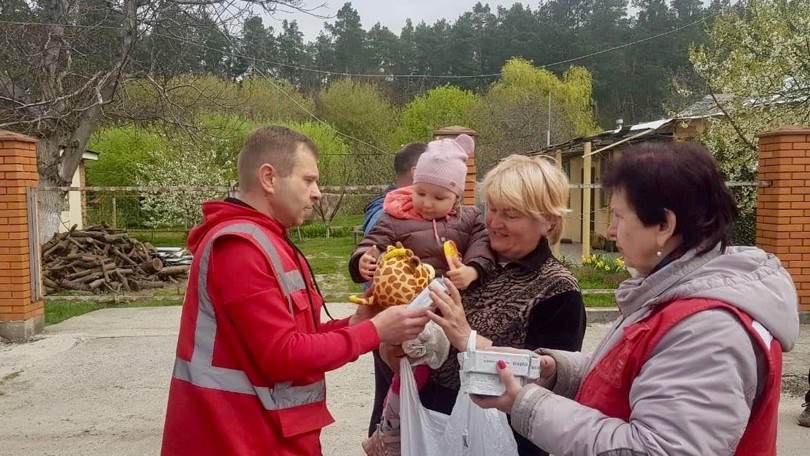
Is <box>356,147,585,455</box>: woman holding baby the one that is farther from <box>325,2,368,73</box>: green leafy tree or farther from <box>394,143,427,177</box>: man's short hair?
<box>325,2,368,73</box>: green leafy tree

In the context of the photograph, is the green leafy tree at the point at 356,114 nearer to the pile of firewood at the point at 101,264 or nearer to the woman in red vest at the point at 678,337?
the pile of firewood at the point at 101,264

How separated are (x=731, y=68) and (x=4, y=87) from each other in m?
15.8

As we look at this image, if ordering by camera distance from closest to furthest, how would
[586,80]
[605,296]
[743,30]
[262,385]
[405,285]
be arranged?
[262,385], [405,285], [605,296], [743,30], [586,80]

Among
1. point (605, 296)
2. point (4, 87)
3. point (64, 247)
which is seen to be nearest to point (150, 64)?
point (4, 87)

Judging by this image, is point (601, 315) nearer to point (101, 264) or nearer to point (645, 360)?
point (645, 360)

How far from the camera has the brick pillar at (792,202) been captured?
24.7 feet

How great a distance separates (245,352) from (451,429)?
0.73m

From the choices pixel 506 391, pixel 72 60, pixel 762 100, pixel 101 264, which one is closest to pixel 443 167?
pixel 506 391

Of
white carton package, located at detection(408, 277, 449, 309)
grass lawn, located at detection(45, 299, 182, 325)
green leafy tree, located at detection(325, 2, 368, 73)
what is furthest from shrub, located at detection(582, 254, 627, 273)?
green leafy tree, located at detection(325, 2, 368, 73)

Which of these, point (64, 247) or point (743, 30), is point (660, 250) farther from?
point (743, 30)

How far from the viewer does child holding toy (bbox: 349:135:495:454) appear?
2.39m

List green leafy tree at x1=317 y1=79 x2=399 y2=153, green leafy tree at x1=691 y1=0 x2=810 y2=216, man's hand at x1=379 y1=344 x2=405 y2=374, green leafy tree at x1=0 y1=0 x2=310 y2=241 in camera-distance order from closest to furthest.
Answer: man's hand at x1=379 y1=344 x2=405 y2=374, green leafy tree at x1=691 y1=0 x2=810 y2=216, green leafy tree at x1=0 y1=0 x2=310 y2=241, green leafy tree at x1=317 y1=79 x2=399 y2=153

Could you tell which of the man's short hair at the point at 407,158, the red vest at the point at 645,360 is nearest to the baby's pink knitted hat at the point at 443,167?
the red vest at the point at 645,360

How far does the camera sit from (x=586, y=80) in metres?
41.8
